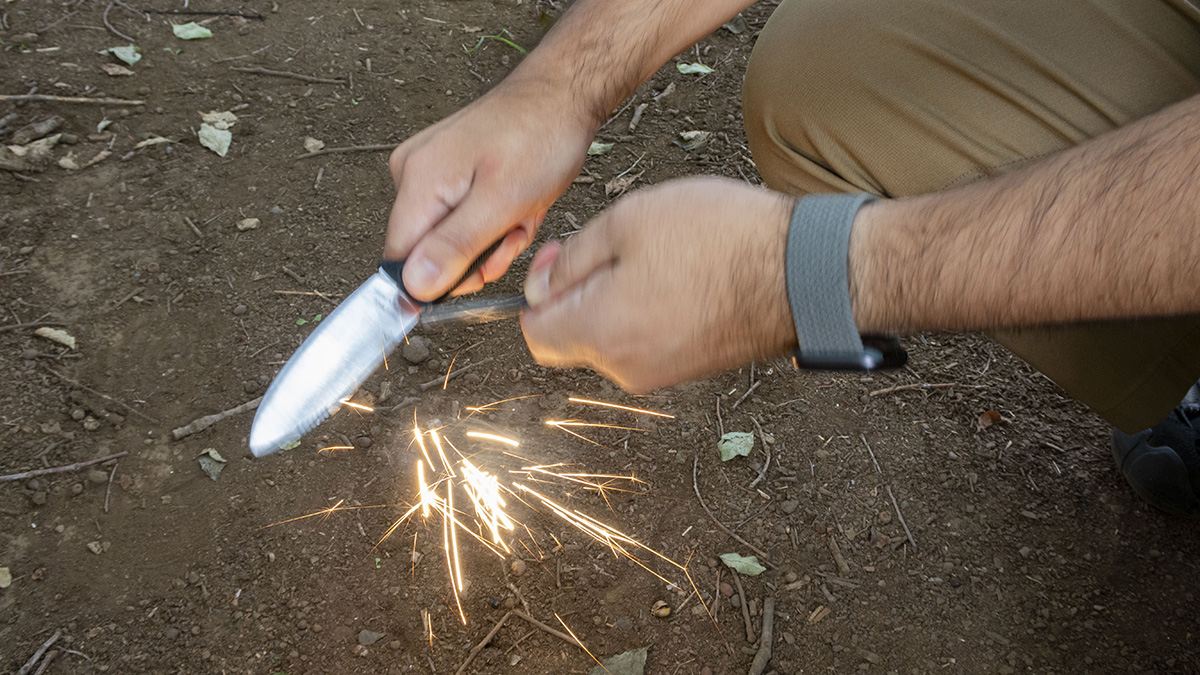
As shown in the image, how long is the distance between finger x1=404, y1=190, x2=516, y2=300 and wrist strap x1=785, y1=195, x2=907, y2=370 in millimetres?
783

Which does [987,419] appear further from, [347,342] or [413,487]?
[347,342]

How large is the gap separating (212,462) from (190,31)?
2.57 metres

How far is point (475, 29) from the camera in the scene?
4223mm

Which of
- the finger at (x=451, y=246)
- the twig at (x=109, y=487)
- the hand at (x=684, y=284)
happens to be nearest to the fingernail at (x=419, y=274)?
the finger at (x=451, y=246)

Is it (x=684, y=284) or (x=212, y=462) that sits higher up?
(x=684, y=284)

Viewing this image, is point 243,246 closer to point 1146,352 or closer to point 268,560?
point 268,560

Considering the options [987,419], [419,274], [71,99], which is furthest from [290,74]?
[987,419]

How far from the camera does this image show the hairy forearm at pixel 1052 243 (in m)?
1.38

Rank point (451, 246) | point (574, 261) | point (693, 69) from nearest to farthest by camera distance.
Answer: point (574, 261)
point (451, 246)
point (693, 69)

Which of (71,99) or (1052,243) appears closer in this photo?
(1052,243)

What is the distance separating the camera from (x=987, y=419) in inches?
115

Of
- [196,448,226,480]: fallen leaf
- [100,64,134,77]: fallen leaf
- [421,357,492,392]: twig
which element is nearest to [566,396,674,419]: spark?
[421,357,492,392]: twig

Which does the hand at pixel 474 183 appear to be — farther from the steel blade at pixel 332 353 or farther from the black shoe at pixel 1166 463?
the black shoe at pixel 1166 463

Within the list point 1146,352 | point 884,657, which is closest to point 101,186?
point 884,657
